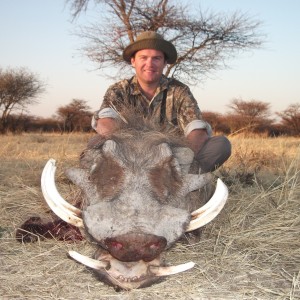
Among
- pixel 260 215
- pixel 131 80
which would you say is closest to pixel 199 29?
pixel 131 80

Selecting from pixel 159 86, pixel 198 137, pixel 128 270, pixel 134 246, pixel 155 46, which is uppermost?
pixel 155 46

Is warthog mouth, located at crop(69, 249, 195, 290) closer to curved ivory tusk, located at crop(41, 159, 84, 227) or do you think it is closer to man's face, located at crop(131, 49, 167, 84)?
curved ivory tusk, located at crop(41, 159, 84, 227)

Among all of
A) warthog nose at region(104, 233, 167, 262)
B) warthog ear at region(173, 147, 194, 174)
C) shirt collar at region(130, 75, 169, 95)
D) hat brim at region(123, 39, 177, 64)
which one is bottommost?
warthog nose at region(104, 233, 167, 262)

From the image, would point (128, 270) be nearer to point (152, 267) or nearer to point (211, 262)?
point (152, 267)

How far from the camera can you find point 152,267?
6.62 ft

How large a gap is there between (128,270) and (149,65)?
241 centimetres

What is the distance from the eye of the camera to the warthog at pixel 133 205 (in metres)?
1.87

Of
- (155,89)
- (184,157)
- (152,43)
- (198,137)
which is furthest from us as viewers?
(155,89)

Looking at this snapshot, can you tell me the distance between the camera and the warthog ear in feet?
8.19

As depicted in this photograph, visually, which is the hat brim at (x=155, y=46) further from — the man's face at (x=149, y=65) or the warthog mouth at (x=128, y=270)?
the warthog mouth at (x=128, y=270)

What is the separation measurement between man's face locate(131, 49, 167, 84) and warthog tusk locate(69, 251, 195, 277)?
232 cm

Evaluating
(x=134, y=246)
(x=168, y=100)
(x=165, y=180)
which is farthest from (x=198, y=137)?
(x=134, y=246)

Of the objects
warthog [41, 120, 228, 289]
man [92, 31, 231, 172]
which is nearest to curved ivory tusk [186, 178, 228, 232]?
warthog [41, 120, 228, 289]

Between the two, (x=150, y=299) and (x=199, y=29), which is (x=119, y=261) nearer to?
(x=150, y=299)
